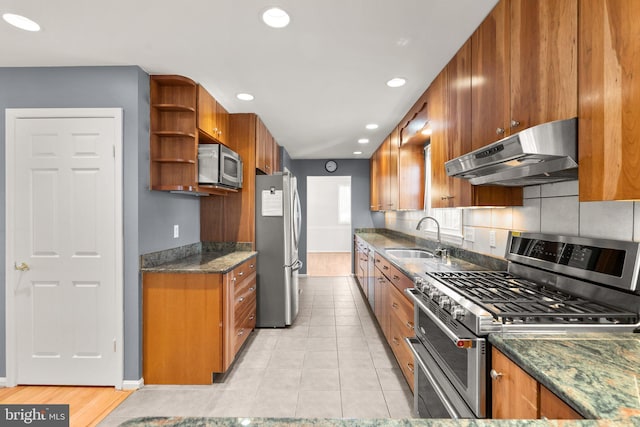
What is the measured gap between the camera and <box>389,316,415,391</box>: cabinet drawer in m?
2.11

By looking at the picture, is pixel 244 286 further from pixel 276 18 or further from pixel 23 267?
pixel 276 18

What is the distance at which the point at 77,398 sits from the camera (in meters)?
2.18

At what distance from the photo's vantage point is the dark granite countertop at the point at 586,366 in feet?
2.31

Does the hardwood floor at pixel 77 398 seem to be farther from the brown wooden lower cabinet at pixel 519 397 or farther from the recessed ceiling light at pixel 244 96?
the recessed ceiling light at pixel 244 96

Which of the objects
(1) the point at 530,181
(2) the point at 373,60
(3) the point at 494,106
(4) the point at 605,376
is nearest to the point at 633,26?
(3) the point at 494,106

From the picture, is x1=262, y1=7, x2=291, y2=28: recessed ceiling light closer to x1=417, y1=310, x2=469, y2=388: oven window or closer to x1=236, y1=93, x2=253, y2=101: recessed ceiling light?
x1=236, y1=93, x2=253, y2=101: recessed ceiling light

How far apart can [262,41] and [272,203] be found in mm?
1826

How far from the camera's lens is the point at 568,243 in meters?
1.48

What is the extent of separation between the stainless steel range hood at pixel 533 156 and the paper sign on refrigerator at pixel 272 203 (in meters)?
2.19

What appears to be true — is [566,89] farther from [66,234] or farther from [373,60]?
[66,234]

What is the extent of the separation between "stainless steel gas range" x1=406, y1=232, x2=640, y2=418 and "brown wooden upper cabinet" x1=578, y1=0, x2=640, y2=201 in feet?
1.21

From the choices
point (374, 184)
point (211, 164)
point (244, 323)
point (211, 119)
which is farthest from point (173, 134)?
point (374, 184)

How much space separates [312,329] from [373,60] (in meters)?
2.78

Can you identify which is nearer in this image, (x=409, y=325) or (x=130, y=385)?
(x=409, y=325)
